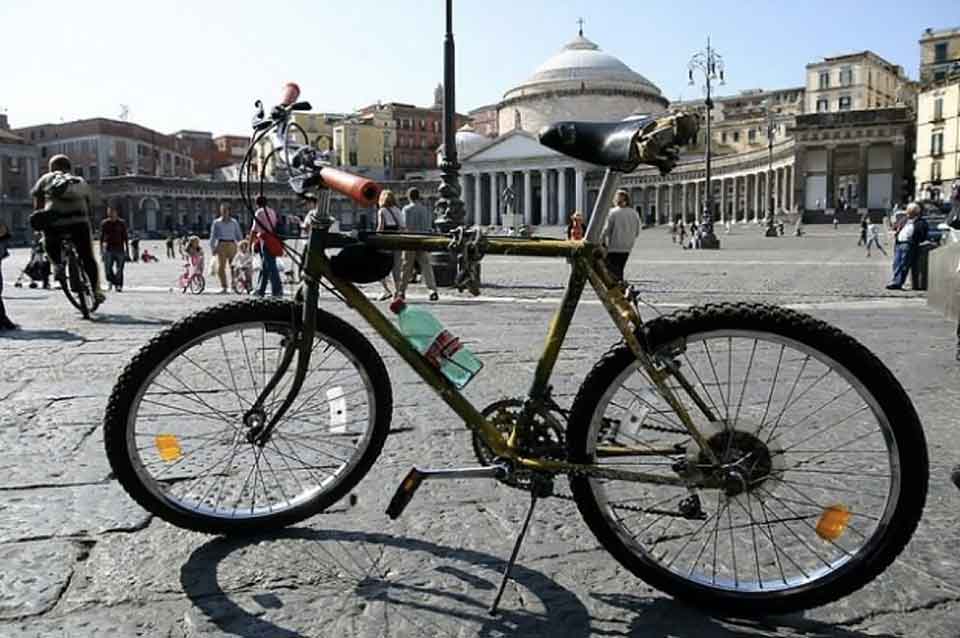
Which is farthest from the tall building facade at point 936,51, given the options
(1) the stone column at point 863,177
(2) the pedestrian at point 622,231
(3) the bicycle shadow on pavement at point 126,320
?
(3) the bicycle shadow on pavement at point 126,320

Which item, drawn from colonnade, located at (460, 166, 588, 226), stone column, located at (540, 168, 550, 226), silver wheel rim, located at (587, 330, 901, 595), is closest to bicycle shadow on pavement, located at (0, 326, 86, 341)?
silver wheel rim, located at (587, 330, 901, 595)

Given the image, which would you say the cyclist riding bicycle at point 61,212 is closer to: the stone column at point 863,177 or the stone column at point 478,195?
the stone column at point 863,177

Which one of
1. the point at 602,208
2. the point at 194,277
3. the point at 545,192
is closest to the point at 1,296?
the point at 194,277

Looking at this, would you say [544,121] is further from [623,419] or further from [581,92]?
[623,419]

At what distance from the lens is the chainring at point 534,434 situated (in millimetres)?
2266

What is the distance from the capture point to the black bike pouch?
2.40 m

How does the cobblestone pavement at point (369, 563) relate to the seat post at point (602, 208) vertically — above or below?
below

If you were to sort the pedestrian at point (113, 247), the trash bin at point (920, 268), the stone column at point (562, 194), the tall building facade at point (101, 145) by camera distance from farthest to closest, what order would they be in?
the tall building facade at point (101, 145) < the stone column at point (562, 194) < the pedestrian at point (113, 247) < the trash bin at point (920, 268)

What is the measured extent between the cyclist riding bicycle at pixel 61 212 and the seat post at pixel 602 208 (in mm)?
7656

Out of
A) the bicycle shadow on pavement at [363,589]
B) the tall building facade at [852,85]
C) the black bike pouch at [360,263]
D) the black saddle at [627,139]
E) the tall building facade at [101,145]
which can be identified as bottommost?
the bicycle shadow on pavement at [363,589]

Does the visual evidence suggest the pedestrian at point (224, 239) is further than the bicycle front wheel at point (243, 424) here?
Yes

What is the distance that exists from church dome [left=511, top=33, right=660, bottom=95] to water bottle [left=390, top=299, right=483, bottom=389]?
92.4 meters

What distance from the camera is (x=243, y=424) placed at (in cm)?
266

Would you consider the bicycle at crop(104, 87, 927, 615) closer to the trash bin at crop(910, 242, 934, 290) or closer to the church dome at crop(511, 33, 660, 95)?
the trash bin at crop(910, 242, 934, 290)
